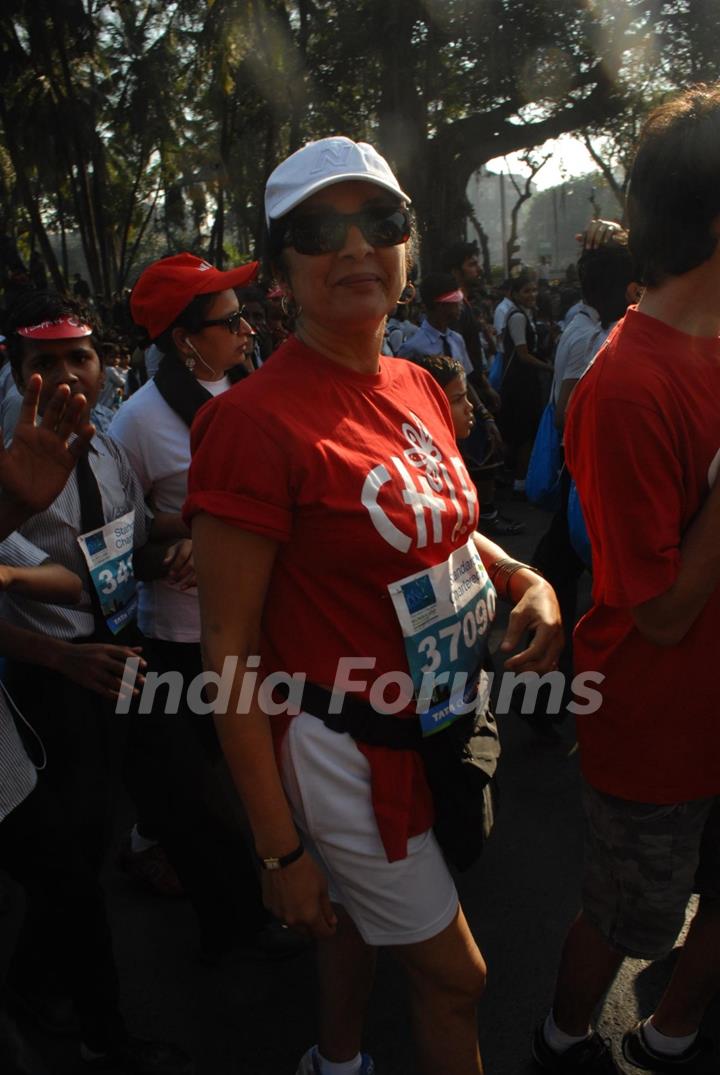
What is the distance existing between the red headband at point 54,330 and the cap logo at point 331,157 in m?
1.17

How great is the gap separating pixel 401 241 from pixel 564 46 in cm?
2408

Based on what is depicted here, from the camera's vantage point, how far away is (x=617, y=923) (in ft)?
6.44

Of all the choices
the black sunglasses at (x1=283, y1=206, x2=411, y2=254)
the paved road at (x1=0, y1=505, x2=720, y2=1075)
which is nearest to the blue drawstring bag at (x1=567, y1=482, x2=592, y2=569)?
the paved road at (x1=0, y1=505, x2=720, y2=1075)

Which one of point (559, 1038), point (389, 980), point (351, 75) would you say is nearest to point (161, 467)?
point (389, 980)

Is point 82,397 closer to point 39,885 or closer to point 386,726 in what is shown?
point 386,726

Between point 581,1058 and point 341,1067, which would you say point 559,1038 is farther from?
point 341,1067

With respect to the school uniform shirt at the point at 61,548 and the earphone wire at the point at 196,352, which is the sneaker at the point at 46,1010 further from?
the earphone wire at the point at 196,352

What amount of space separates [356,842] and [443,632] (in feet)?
1.37

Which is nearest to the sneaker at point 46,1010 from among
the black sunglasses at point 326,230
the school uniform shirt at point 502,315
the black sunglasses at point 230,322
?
A: the black sunglasses at point 230,322

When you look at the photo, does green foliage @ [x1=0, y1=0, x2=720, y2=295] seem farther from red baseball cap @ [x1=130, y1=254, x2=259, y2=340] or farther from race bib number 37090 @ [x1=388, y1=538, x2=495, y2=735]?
race bib number 37090 @ [x1=388, y1=538, x2=495, y2=735]

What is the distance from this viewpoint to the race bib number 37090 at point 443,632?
1.71 meters

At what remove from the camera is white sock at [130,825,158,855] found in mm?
3246

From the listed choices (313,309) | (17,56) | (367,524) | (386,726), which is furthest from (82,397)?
(17,56)

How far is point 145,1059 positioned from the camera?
2320 millimetres
